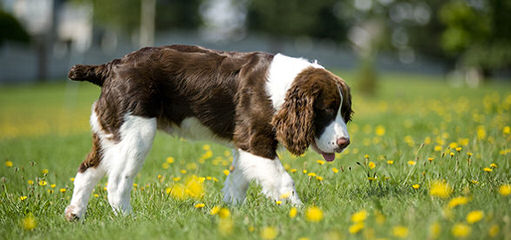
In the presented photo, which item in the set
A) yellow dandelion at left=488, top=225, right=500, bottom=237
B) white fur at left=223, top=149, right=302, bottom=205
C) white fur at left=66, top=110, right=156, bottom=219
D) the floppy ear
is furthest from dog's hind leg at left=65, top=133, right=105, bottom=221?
yellow dandelion at left=488, top=225, right=500, bottom=237

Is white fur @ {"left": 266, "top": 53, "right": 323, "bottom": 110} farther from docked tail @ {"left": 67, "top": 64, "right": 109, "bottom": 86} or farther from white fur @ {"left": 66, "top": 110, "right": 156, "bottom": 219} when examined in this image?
docked tail @ {"left": 67, "top": 64, "right": 109, "bottom": 86}

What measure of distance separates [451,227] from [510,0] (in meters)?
27.9

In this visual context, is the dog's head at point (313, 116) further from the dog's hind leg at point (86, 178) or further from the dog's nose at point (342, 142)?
the dog's hind leg at point (86, 178)

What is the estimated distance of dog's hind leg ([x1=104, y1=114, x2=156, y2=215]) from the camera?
3549mm

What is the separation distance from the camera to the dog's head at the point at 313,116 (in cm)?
337

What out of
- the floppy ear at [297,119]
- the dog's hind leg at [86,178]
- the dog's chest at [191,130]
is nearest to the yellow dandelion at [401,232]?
the floppy ear at [297,119]

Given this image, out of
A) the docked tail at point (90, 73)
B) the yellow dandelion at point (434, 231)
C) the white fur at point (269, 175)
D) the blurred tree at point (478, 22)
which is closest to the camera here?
the yellow dandelion at point (434, 231)

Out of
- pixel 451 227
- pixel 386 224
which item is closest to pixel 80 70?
pixel 386 224

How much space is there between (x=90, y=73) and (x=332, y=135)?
2075mm

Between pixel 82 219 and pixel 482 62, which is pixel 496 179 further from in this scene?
pixel 482 62

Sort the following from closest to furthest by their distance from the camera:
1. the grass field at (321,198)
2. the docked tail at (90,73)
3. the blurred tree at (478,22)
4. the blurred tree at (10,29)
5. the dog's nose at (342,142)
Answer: the grass field at (321,198) < the dog's nose at (342,142) < the docked tail at (90,73) < the blurred tree at (478,22) < the blurred tree at (10,29)

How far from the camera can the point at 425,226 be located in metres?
2.34

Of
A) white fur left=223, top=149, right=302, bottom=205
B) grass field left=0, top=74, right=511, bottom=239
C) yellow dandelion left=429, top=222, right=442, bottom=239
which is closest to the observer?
yellow dandelion left=429, top=222, right=442, bottom=239

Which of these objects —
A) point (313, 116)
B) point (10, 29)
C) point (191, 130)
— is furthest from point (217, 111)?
point (10, 29)
